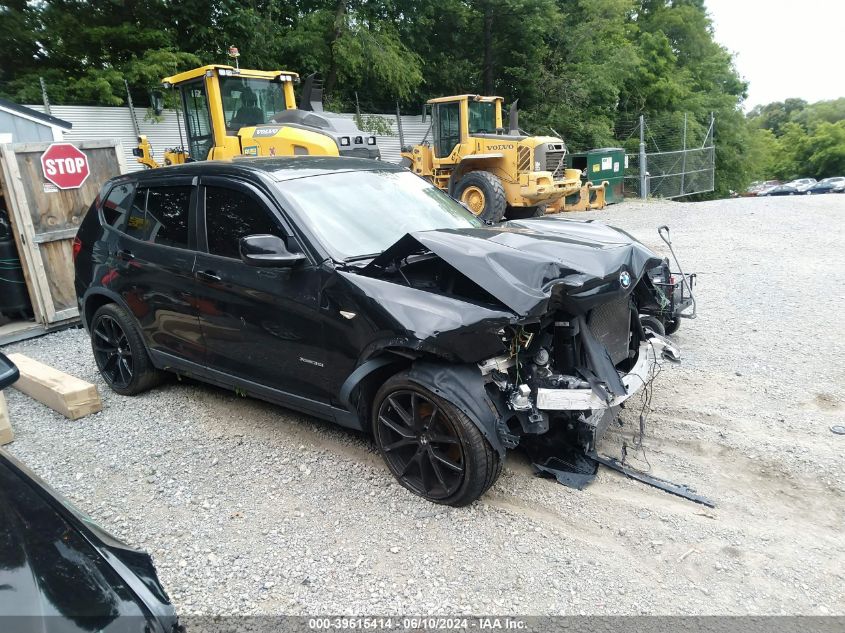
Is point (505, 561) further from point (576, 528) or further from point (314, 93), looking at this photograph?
point (314, 93)

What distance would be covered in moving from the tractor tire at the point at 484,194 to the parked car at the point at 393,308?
356 inches

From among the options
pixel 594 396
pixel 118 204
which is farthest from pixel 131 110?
pixel 594 396

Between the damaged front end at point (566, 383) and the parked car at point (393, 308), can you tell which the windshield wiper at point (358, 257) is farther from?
the damaged front end at point (566, 383)

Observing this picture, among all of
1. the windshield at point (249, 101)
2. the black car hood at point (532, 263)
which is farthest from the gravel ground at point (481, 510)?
the windshield at point (249, 101)

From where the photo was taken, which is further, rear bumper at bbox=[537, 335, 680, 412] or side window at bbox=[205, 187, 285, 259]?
side window at bbox=[205, 187, 285, 259]

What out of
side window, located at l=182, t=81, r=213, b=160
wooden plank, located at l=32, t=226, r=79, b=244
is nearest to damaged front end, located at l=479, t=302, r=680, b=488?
wooden plank, located at l=32, t=226, r=79, b=244

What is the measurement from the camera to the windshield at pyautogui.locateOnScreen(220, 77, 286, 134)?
11.0 metres

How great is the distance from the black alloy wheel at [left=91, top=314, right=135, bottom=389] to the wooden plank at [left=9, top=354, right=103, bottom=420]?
0.24 metres

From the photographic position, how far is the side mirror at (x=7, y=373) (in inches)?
85.8

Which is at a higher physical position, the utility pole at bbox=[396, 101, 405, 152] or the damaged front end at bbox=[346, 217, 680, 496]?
the utility pole at bbox=[396, 101, 405, 152]

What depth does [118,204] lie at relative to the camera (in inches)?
195

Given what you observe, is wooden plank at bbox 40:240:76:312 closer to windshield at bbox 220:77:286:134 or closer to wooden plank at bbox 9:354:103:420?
wooden plank at bbox 9:354:103:420

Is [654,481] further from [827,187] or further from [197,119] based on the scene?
[827,187]

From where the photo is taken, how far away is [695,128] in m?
28.7
